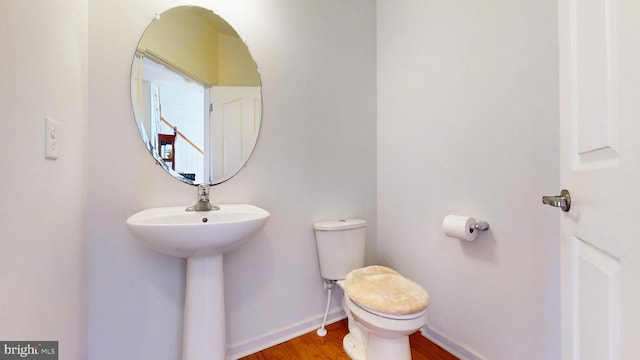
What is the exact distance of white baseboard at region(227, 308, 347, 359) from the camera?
4.46 feet

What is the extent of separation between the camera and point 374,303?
3.34ft

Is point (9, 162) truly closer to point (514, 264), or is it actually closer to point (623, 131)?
point (623, 131)

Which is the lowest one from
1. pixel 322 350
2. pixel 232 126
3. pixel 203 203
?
pixel 322 350

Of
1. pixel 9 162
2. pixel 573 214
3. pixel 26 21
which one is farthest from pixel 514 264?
pixel 26 21

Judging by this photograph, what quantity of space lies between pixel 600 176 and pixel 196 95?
59.3 inches

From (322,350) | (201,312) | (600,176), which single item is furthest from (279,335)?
(600,176)

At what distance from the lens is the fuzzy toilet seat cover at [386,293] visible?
3.26ft

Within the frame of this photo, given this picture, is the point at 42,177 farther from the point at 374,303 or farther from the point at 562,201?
the point at 562,201

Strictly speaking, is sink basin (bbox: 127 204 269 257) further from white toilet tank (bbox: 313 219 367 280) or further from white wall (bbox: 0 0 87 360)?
white toilet tank (bbox: 313 219 367 280)

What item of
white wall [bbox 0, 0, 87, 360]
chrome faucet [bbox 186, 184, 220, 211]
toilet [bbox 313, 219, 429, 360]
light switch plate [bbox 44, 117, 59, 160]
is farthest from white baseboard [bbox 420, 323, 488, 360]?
light switch plate [bbox 44, 117, 59, 160]

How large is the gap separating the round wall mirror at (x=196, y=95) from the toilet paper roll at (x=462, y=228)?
1.12 metres

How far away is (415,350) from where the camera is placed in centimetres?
141

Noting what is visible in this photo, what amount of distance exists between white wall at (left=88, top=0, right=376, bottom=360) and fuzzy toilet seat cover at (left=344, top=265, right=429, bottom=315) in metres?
0.48

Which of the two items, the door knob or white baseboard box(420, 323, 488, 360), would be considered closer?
the door knob
